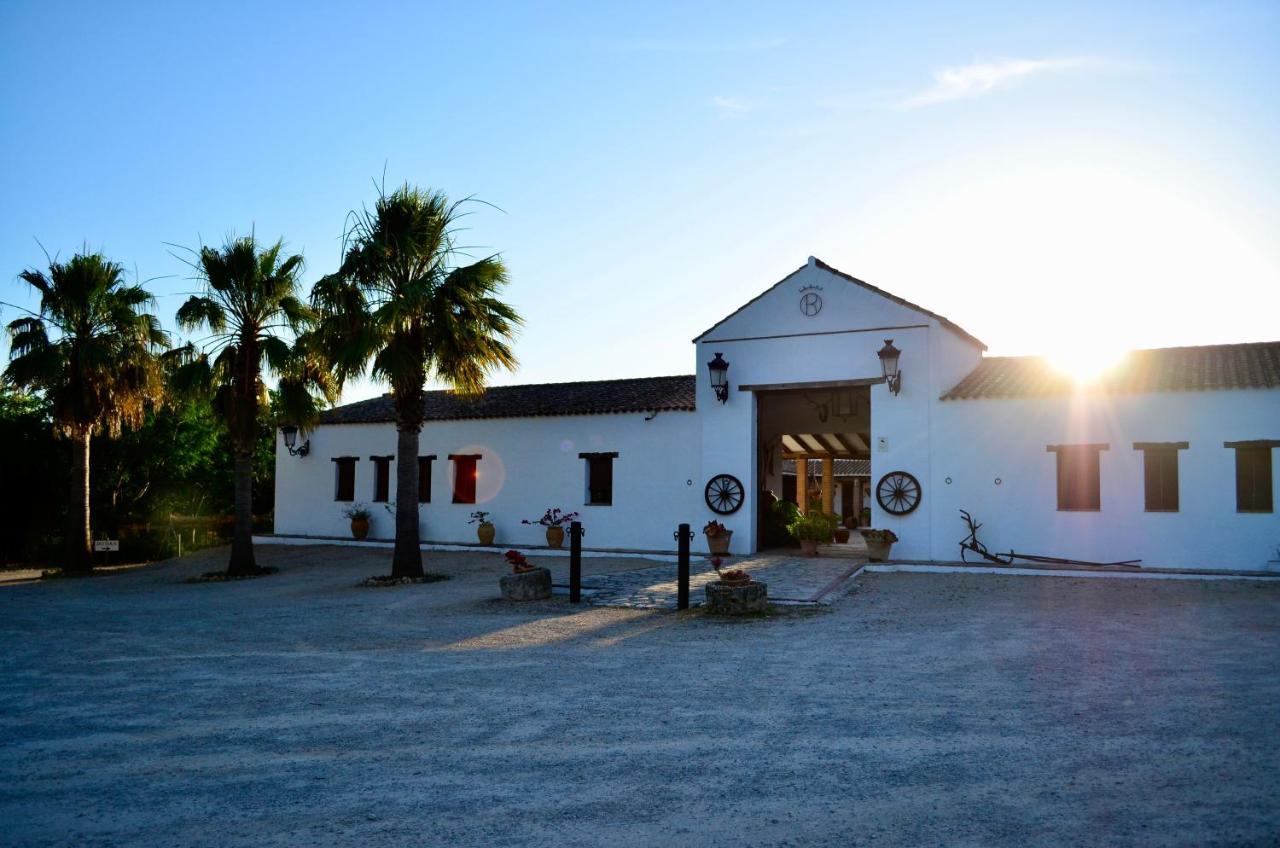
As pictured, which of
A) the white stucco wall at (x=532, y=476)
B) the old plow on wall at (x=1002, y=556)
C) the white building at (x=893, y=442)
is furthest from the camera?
the white stucco wall at (x=532, y=476)

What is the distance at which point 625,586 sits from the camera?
1440cm

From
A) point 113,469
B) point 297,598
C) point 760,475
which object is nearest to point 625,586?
point 297,598

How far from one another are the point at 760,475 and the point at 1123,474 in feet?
24.0

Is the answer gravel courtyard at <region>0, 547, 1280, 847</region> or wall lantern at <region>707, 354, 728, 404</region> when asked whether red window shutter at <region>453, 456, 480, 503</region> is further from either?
gravel courtyard at <region>0, 547, 1280, 847</region>

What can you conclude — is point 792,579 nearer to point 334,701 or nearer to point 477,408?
point 334,701

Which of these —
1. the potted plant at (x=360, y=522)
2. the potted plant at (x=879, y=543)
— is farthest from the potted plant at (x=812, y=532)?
the potted plant at (x=360, y=522)

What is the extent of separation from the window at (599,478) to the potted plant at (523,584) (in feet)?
25.8

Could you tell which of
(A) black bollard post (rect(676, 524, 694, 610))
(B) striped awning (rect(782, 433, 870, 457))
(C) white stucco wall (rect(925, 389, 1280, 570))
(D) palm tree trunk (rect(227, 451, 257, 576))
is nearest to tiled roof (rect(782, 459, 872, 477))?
(B) striped awning (rect(782, 433, 870, 457))

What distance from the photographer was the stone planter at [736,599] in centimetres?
1164

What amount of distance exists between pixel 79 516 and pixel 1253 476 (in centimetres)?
2411

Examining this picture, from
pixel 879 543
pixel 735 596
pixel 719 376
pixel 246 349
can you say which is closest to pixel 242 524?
pixel 246 349

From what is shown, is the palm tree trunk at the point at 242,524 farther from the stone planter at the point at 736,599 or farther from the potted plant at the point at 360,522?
the stone planter at the point at 736,599

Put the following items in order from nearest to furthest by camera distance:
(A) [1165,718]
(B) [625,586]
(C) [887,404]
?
(A) [1165,718]
(B) [625,586]
(C) [887,404]

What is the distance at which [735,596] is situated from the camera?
11.6 meters
